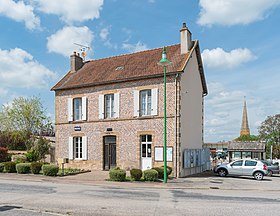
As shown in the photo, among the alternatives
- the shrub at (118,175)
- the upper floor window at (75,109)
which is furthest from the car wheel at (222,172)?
the upper floor window at (75,109)

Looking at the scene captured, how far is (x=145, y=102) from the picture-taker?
1952cm

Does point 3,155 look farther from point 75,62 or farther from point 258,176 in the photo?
point 258,176

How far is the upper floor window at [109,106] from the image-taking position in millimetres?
20922

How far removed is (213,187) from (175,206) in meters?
5.90

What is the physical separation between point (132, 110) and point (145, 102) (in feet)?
3.41

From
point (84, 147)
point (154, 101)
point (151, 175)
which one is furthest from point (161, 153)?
point (84, 147)

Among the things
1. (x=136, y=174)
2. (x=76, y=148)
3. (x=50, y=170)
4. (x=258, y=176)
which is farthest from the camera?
(x=76, y=148)

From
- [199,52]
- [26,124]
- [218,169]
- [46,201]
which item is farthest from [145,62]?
[26,124]

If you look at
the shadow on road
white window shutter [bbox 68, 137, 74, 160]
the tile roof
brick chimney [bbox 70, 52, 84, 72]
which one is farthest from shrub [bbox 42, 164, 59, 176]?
brick chimney [bbox 70, 52, 84, 72]

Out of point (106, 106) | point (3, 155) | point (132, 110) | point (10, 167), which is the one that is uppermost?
point (106, 106)

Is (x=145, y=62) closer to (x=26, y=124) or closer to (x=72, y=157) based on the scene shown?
(x=72, y=157)

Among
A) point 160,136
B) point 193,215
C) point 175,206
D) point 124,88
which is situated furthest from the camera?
point 124,88

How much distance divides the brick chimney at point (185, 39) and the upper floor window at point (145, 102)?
367 centimetres

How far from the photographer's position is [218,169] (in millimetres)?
19594
